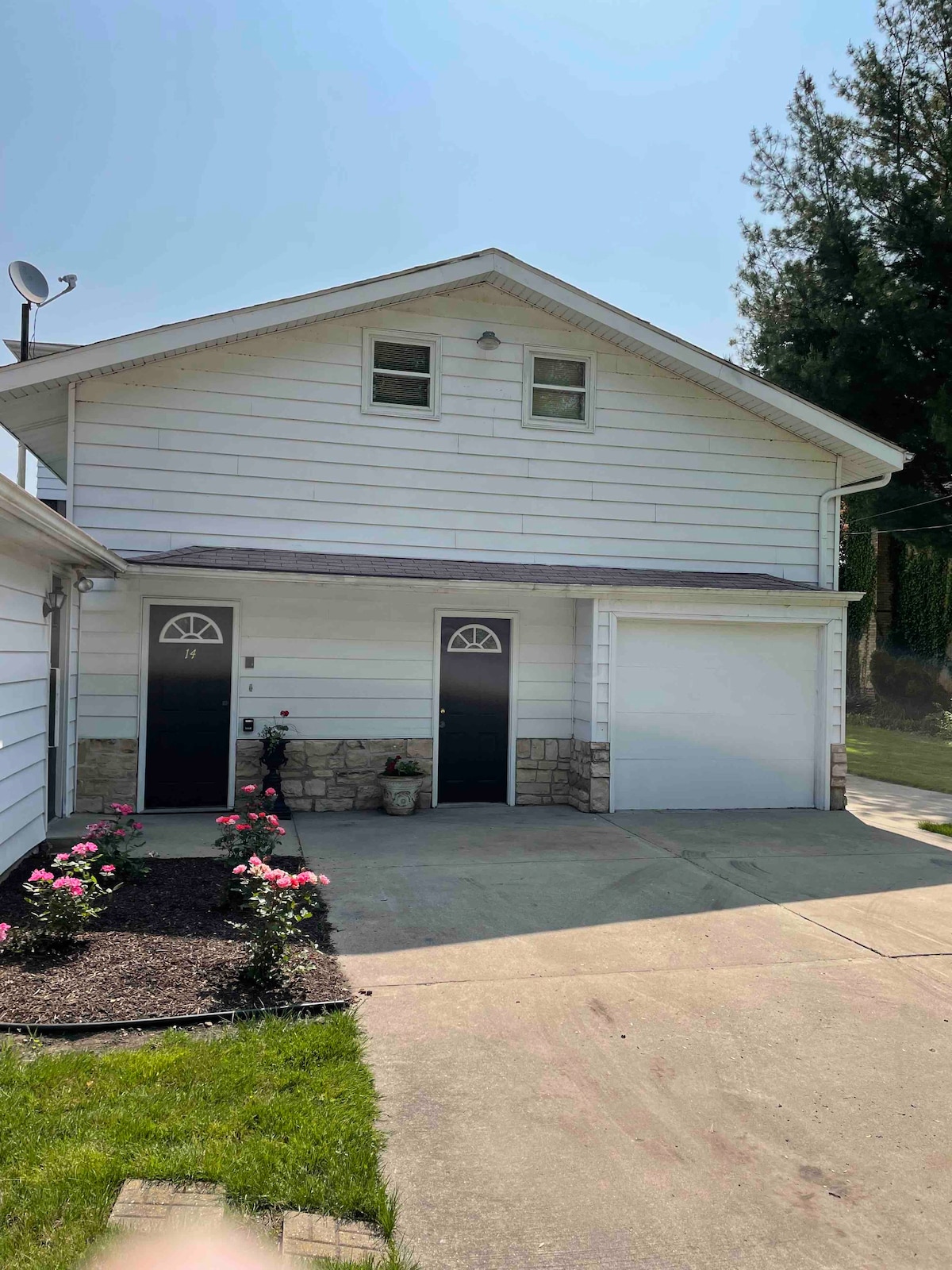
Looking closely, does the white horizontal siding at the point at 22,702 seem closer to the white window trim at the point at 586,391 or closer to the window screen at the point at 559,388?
the white window trim at the point at 586,391

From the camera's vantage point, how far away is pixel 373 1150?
3.24 meters

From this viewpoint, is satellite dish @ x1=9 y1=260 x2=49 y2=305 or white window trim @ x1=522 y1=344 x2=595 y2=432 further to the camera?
white window trim @ x1=522 y1=344 x2=595 y2=432

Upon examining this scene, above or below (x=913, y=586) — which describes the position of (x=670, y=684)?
below

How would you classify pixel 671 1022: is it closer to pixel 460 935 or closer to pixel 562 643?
pixel 460 935

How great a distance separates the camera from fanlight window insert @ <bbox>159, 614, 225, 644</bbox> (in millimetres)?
9492

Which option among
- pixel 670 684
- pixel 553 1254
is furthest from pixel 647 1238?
pixel 670 684

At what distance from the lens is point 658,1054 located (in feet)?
13.7

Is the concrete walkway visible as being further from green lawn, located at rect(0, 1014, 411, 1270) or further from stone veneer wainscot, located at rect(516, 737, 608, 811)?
green lawn, located at rect(0, 1014, 411, 1270)

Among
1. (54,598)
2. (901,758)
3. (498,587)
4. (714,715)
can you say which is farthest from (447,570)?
(901,758)

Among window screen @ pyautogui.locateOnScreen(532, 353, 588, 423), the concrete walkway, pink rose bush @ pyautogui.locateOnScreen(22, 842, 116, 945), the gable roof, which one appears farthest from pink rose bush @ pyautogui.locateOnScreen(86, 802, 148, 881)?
the concrete walkway

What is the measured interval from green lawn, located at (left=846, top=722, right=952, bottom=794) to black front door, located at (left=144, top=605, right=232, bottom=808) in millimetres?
9754

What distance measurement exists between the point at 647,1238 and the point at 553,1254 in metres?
0.31

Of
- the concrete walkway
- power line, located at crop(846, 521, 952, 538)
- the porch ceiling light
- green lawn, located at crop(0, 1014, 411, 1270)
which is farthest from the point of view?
power line, located at crop(846, 521, 952, 538)

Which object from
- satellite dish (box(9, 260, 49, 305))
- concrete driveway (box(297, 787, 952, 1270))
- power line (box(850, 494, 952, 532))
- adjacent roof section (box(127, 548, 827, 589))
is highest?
satellite dish (box(9, 260, 49, 305))
